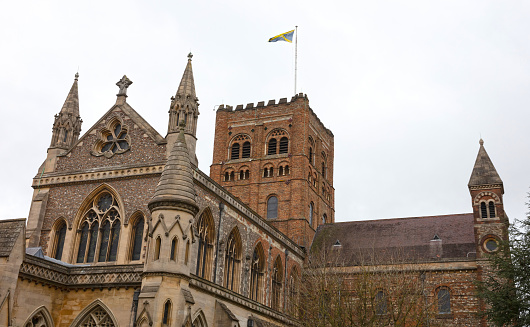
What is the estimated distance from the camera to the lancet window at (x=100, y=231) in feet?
88.9

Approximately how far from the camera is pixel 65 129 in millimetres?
30625

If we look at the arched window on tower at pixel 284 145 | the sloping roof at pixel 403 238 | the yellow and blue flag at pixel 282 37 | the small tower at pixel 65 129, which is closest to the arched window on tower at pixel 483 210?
the sloping roof at pixel 403 238

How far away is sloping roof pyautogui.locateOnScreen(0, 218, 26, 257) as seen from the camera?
21578mm

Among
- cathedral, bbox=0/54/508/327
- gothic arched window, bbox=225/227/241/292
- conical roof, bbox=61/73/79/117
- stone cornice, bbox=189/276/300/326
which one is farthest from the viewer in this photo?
gothic arched window, bbox=225/227/241/292

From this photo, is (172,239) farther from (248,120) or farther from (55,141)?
(248,120)

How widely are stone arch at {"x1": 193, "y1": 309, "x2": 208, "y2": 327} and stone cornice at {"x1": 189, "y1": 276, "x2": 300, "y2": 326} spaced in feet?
3.37

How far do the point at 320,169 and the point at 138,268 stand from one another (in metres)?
32.5

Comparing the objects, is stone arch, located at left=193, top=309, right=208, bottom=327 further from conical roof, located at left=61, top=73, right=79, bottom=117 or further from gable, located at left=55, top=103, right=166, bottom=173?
conical roof, located at left=61, top=73, right=79, bottom=117

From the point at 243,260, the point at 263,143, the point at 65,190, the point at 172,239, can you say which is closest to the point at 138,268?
the point at 172,239

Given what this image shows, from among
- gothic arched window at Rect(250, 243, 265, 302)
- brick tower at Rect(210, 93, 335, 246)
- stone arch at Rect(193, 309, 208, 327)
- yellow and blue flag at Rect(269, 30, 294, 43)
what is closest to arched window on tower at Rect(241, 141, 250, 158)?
brick tower at Rect(210, 93, 335, 246)

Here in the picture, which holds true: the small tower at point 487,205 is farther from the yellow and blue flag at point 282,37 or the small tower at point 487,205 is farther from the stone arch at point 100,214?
the stone arch at point 100,214

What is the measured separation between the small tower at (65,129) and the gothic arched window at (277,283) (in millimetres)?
15280

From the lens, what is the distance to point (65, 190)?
94.1 feet

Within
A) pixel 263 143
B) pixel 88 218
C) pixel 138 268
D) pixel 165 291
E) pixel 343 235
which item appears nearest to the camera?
pixel 165 291
